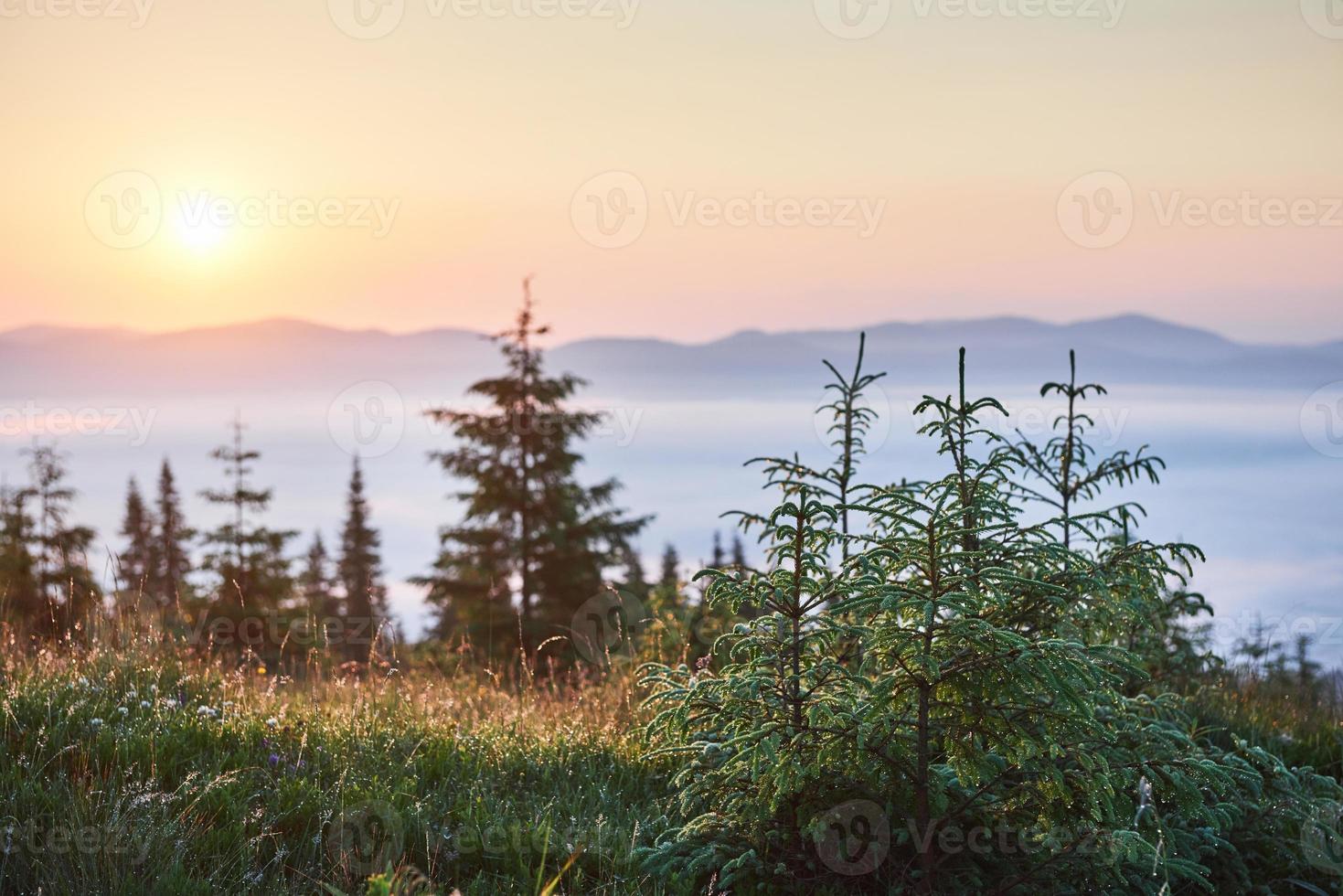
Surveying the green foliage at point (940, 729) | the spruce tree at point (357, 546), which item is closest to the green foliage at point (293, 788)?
the green foliage at point (940, 729)

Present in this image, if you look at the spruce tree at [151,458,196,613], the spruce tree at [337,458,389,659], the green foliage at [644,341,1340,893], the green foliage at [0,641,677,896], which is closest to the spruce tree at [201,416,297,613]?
the spruce tree at [151,458,196,613]

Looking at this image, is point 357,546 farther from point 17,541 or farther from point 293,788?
point 293,788

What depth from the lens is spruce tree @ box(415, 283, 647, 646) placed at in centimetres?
2878

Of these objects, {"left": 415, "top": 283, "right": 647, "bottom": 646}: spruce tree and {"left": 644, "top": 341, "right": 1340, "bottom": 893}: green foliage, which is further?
{"left": 415, "top": 283, "right": 647, "bottom": 646}: spruce tree

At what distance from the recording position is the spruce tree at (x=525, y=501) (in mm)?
28781

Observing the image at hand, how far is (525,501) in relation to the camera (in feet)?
94.6

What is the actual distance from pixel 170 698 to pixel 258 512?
29.7 metres

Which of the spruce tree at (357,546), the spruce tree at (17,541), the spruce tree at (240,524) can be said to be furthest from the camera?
the spruce tree at (357,546)

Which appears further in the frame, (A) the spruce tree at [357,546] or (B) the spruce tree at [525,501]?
(A) the spruce tree at [357,546]

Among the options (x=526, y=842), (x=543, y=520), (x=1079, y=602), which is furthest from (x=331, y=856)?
(x=543, y=520)

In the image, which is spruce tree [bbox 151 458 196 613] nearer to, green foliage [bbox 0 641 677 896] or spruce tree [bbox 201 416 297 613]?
spruce tree [bbox 201 416 297 613]

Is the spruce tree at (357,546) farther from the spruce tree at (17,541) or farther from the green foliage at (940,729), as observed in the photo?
the green foliage at (940,729)

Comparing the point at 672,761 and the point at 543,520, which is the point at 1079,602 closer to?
the point at 672,761

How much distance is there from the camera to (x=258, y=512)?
33.0 metres
